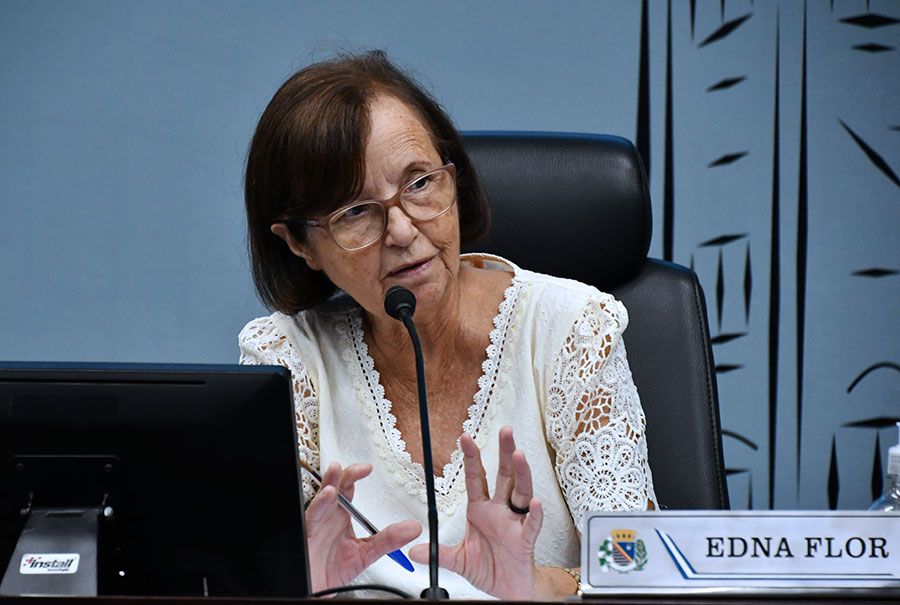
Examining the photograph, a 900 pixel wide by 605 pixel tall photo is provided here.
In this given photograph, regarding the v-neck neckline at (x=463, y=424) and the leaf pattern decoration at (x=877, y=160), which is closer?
the v-neck neckline at (x=463, y=424)

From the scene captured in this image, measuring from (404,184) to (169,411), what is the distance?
0.57m

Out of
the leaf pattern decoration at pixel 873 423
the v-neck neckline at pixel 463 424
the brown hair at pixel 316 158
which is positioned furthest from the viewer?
the leaf pattern decoration at pixel 873 423

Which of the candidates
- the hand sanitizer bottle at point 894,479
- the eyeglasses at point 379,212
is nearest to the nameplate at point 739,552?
the hand sanitizer bottle at point 894,479

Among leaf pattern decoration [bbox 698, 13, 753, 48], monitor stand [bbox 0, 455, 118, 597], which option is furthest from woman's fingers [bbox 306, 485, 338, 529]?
leaf pattern decoration [bbox 698, 13, 753, 48]

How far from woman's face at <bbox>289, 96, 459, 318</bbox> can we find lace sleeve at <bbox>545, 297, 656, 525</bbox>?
20cm

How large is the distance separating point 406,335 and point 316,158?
0.33 m

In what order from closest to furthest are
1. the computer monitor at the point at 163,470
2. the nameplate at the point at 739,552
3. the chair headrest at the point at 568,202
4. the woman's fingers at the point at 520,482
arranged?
the nameplate at the point at 739,552 → the computer monitor at the point at 163,470 → the woman's fingers at the point at 520,482 → the chair headrest at the point at 568,202

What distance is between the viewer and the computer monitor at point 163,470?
3.19 feet

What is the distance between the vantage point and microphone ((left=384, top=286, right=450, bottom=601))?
1.03 metres

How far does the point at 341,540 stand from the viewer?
4.10ft

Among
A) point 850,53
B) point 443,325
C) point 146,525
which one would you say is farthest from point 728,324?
point 146,525

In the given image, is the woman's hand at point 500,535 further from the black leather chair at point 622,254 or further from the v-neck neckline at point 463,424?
the black leather chair at point 622,254

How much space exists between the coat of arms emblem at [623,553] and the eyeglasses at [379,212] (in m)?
0.67

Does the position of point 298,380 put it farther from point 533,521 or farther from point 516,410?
point 533,521
